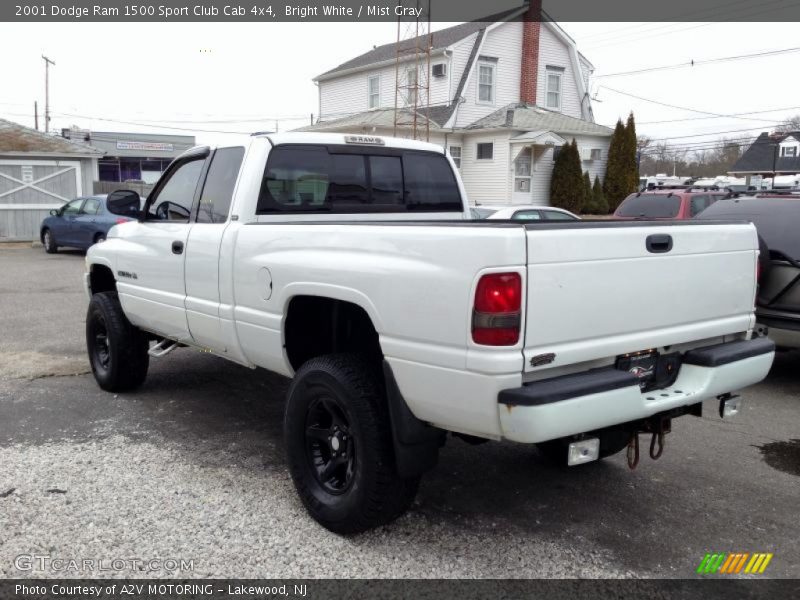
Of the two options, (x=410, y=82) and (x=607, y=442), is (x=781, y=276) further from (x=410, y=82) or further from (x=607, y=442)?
(x=410, y=82)

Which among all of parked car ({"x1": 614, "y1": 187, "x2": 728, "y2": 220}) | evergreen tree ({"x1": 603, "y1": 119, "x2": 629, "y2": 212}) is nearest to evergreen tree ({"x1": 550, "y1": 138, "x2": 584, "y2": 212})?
evergreen tree ({"x1": 603, "y1": 119, "x2": 629, "y2": 212})

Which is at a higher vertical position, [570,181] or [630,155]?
[630,155]

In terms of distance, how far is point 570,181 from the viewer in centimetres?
2745

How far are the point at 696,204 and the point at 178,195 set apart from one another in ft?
32.8

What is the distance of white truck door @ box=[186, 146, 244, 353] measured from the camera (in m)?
4.57

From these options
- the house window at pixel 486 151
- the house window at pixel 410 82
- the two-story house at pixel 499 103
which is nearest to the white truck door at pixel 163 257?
the two-story house at pixel 499 103

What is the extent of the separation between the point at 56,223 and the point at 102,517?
55.6 feet

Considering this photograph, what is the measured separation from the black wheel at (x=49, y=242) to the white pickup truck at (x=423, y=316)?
15830 mm

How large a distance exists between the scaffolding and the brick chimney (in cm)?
388

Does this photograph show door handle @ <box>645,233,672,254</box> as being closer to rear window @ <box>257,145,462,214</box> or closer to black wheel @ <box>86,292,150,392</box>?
rear window @ <box>257,145,462,214</box>

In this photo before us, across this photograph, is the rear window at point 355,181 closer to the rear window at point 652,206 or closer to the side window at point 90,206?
the rear window at point 652,206

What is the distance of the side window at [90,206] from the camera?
17.8m

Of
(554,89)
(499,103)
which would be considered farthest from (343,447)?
(554,89)

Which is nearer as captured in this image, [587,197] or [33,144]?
[33,144]
